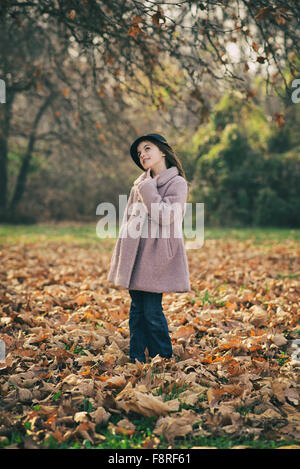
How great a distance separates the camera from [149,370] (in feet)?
9.23

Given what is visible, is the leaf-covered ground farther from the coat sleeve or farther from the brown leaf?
the coat sleeve

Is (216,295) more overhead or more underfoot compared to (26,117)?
more underfoot

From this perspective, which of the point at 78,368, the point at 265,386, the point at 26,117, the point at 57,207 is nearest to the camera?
the point at 265,386

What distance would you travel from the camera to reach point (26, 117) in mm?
17500

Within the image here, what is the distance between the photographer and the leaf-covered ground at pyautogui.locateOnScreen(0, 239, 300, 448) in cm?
229

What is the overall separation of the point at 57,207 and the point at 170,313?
15.6 metres

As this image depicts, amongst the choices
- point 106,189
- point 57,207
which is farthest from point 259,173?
point 57,207

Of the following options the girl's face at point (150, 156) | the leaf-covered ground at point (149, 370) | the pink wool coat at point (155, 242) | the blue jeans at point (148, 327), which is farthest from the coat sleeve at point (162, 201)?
the leaf-covered ground at point (149, 370)

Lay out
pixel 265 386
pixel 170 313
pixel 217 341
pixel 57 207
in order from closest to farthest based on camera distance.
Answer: pixel 265 386 → pixel 217 341 → pixel 170 313 → pixel 57 207

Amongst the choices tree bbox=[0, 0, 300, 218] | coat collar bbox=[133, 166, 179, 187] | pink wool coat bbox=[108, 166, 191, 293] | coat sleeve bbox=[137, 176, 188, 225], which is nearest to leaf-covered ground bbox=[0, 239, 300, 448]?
pink wool coat bbox=[108, 166, 191, 293]

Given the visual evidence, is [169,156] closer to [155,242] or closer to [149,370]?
[155,242]

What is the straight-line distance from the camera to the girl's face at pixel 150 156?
120 inches

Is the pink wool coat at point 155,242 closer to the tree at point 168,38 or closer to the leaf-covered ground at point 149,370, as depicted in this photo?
the leaf-covered ground at point 149,370

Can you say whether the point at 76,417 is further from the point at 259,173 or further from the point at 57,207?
the point at 57,207
